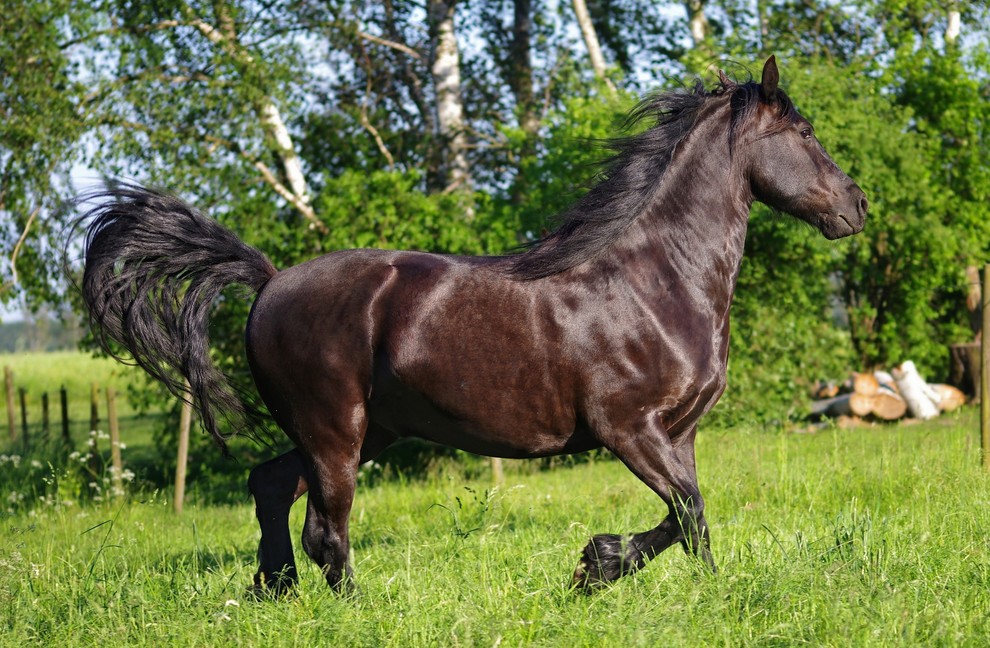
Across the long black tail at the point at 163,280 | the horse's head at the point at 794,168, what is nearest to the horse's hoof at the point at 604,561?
the horse's head at the point at 794,168

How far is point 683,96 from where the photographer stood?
16.4ft

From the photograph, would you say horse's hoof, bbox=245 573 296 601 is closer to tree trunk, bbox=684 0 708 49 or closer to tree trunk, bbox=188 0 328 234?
tree trunk, bbox=188 0 328 234

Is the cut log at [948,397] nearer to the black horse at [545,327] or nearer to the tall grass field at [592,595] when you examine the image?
the tall grass field at [592,595]

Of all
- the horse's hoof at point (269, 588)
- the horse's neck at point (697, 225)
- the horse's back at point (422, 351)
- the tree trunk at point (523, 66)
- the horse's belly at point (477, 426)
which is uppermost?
the tree trunk at point (523, 66)

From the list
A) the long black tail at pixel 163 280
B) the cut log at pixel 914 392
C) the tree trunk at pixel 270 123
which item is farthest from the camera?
the cut log at pixel 914 392

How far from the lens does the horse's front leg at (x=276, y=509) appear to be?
196 inches

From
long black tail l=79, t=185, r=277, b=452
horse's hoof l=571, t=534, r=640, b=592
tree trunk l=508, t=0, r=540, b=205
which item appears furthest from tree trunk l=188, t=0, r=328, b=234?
horse's hoof l=571, t=534, r=640, b=592

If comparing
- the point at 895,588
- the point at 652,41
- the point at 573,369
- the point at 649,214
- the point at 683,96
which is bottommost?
the point at 895,588

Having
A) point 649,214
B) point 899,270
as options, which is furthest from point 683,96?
point 899,270

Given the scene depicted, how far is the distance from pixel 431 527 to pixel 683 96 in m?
3.69

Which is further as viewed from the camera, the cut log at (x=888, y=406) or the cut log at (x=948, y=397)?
the cut log at (x=948, y=397)

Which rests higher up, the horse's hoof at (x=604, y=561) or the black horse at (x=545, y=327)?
the black horse at (x=545, y=327)

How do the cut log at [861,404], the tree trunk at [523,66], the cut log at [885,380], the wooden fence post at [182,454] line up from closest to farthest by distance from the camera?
the wooden fence post at [182,454] → the cut log at [861,404] → the cut log at [885,380] → the tree trunk at [523,66]

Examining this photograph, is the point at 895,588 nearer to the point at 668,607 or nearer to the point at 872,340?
the point at 668,607
